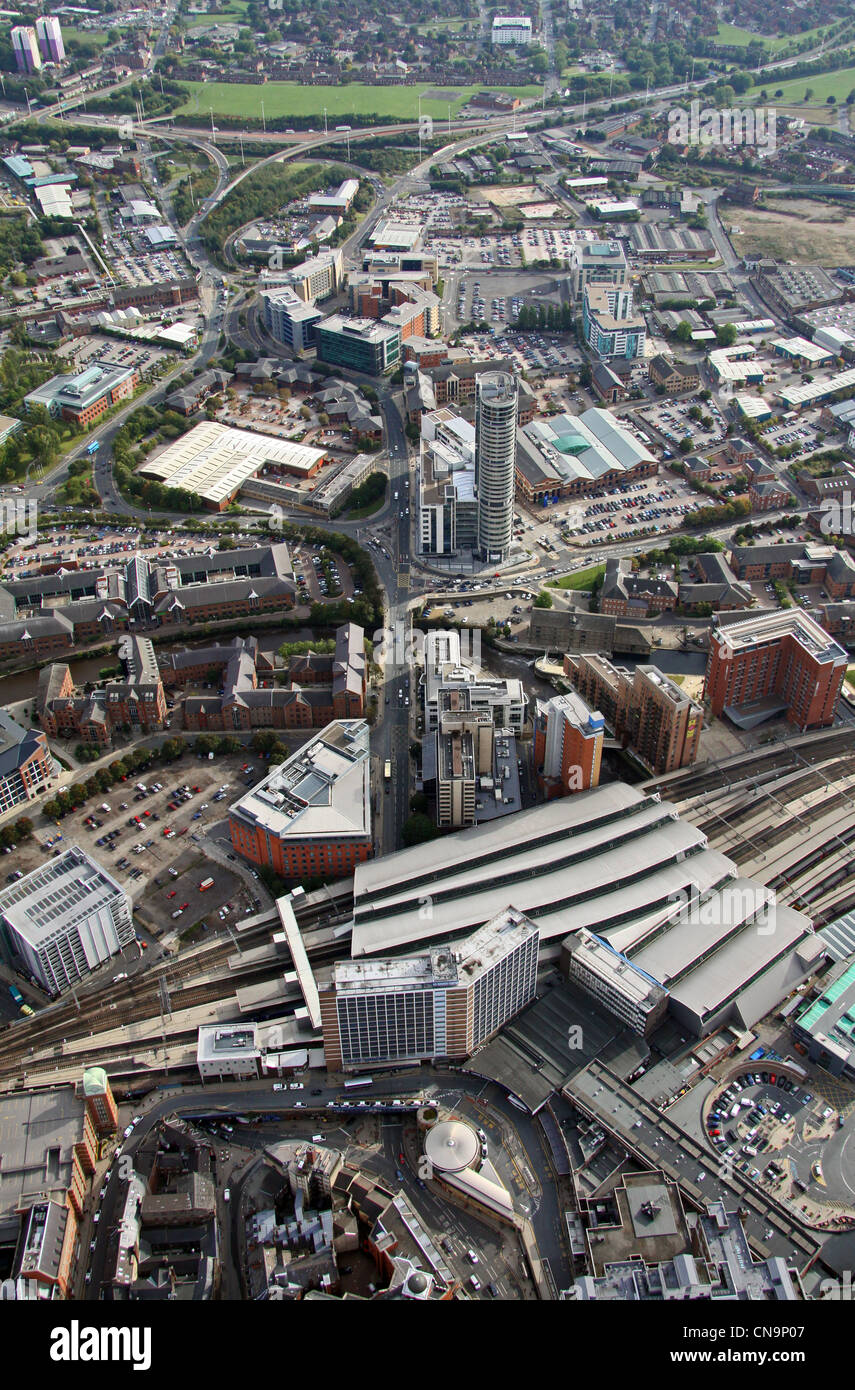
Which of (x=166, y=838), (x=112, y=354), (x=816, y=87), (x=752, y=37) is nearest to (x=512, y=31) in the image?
(x=752, y=37)

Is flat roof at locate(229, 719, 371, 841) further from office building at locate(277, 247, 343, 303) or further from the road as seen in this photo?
office building at locate(277, 247, 343, 303)

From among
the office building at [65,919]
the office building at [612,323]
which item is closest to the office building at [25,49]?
the office building at [612,323]

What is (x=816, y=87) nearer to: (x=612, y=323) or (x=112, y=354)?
(x=612, y=323)

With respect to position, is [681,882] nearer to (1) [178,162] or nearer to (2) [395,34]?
(1) [178,162]

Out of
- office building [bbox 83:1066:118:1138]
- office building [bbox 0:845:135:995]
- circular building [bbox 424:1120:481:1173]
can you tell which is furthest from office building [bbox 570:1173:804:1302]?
office building [bbox 0:845:135:995]

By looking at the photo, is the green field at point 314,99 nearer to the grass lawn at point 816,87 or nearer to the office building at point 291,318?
the grass lawn at point 816,87
